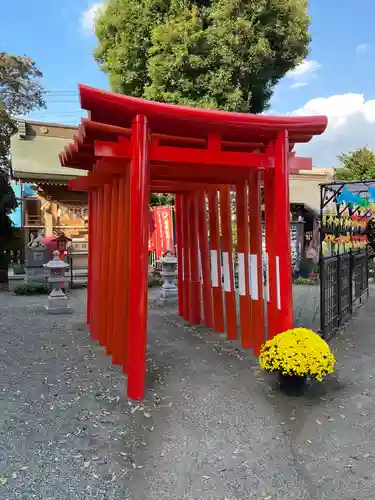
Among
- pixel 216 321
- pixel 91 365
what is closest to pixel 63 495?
pixel 91 365

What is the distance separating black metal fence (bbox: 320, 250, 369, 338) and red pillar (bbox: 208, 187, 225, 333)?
159 cm

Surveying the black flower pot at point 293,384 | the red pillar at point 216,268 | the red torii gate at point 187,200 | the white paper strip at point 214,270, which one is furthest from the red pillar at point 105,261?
the black flower pot at point 293,384

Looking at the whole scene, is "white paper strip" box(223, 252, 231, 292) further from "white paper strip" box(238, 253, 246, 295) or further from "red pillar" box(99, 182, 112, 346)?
"red pillar" box(99, 182, 112, 346)

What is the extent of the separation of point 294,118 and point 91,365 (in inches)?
143

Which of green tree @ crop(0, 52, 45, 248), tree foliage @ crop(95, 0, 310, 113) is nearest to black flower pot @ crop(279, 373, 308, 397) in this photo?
tree foliage @ crop(95, 0, 310, 113)

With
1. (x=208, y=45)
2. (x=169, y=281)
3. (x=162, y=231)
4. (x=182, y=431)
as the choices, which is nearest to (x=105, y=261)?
(x=182, y=431)

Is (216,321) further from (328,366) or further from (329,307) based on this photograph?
(328,366)

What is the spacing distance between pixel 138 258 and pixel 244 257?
2.11 metres

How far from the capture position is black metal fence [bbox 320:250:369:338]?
6.03 m

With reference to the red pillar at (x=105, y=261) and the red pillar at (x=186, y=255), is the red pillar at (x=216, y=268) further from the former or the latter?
the red pillar at (x=105, y=261)

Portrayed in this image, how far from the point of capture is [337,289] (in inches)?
264

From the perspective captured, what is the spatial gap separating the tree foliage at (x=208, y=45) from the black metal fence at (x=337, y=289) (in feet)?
21.2

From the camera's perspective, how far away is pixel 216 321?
694 centimetres

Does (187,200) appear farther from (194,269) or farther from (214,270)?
(214,270)
